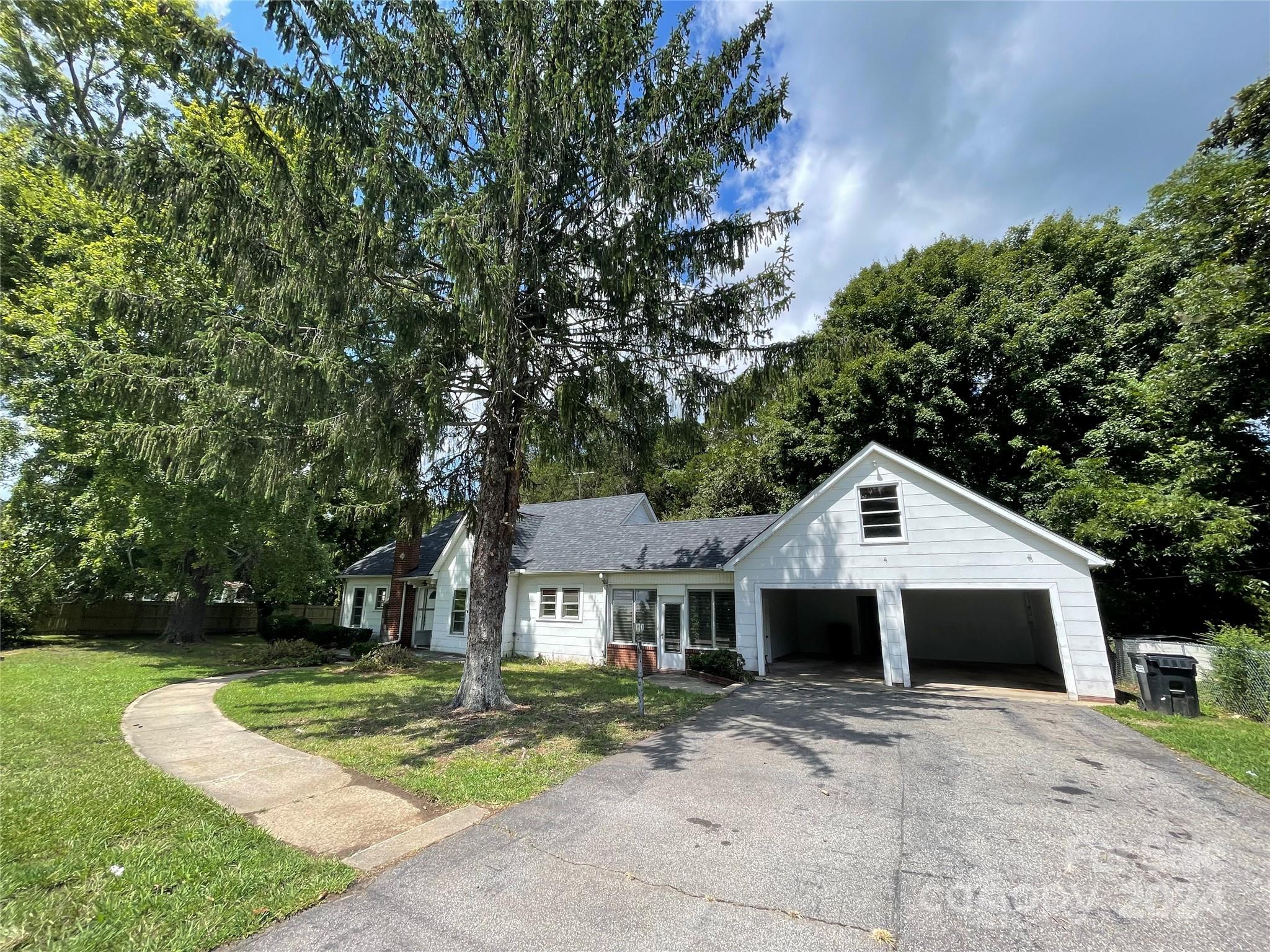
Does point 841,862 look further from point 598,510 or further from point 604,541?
point 598,510

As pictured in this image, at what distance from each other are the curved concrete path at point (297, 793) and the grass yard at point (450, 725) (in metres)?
0.29

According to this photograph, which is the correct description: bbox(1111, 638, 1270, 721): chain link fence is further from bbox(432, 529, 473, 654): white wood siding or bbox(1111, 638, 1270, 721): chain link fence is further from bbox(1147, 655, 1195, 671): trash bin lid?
bbox(432, 529, 473, 654): white wood siding

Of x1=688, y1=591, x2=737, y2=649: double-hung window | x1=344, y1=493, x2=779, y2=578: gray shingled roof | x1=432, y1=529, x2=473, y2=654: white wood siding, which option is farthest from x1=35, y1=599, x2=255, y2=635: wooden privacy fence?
x1=688, y1=591, x2=737, y2=649: double-hung window

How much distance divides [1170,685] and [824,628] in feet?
33.2

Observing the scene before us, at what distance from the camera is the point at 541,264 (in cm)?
843

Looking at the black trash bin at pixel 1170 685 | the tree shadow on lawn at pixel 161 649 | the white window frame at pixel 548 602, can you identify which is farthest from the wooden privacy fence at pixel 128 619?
the black trash bin at pixel 1170 685

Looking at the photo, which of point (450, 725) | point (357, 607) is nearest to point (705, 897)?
point (450, 725)

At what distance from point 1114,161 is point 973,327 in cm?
548

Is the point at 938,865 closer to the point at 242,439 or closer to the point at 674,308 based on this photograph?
the point at 674,308

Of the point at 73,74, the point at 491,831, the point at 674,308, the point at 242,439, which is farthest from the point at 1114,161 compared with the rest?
the point at 73,74

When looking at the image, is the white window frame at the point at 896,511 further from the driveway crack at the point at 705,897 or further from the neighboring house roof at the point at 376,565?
the neighboring house roof at the point at 376,565

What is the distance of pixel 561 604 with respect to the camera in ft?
56.6

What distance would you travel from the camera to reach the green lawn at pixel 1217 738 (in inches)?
245

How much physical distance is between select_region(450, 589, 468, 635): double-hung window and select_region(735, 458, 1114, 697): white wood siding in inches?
400
